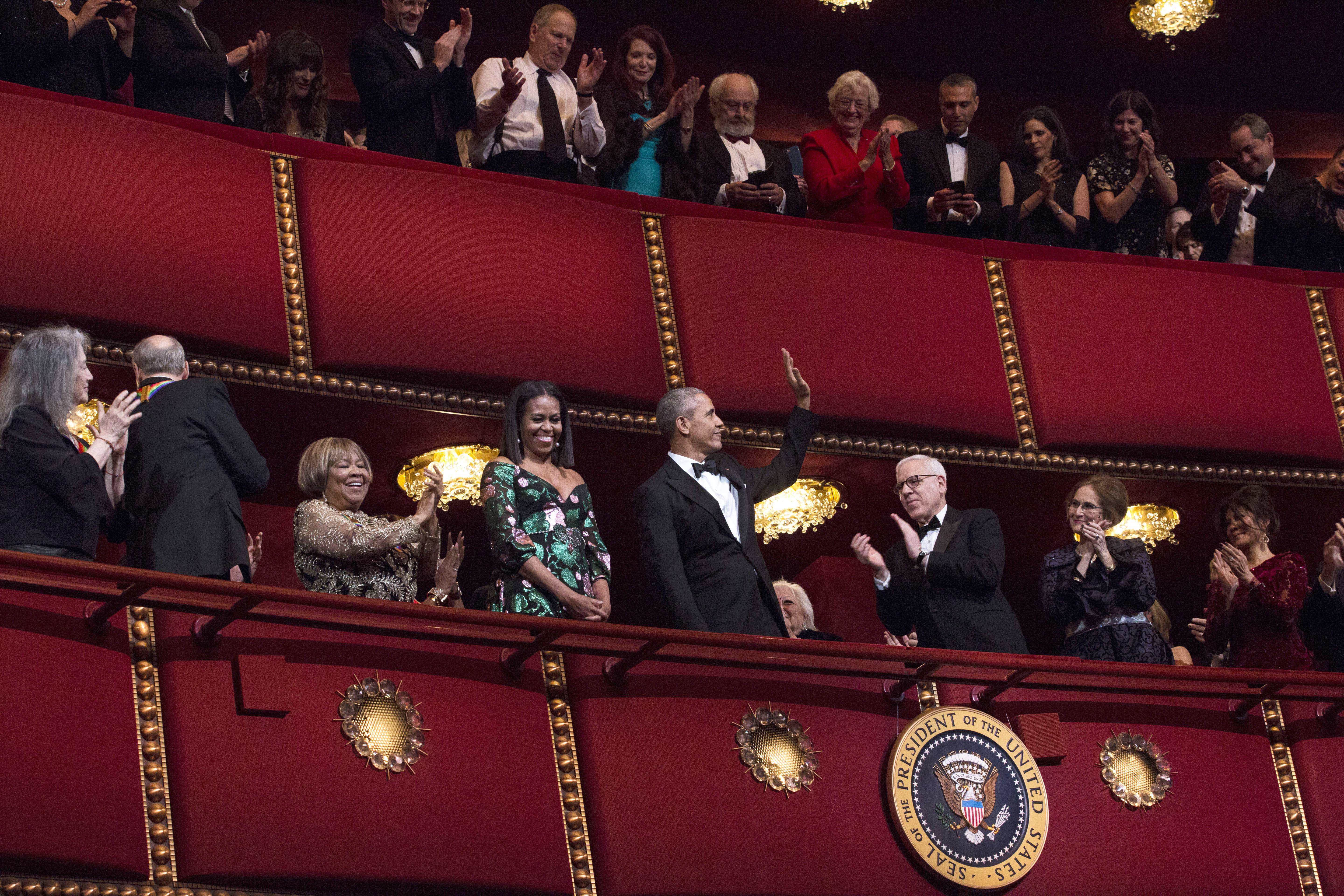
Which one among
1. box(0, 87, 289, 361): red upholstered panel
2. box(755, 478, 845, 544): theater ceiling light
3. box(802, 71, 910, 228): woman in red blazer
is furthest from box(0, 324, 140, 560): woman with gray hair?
box(802, 71, 910, 228): woman in red blazer

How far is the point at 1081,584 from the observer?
17.0 ft

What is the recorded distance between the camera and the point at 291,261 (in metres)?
5.80

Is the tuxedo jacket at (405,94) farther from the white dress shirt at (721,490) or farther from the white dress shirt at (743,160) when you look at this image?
the white dress shirt at (721,490)

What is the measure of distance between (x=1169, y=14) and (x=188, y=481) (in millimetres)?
5973

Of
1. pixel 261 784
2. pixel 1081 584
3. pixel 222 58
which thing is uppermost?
pixel 222 58

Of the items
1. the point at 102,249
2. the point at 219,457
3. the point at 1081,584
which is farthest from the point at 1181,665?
the point at 102,249

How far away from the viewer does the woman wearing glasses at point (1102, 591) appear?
17.0ft

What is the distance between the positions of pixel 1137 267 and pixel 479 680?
3416mm

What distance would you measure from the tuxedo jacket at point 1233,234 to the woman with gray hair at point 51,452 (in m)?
4.50

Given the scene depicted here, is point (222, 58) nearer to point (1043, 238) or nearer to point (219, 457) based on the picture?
point (219, 457)

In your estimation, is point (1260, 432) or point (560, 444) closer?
point (560, 444)

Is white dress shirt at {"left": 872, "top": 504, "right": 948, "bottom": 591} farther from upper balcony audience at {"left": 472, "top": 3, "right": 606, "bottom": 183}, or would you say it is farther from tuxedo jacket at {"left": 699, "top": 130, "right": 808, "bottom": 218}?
upper balcony audience at {"left": 472, "top": 3, "right": 606, "bottom": 183}

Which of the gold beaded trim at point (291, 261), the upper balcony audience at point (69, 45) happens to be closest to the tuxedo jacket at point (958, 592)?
the gold beaded trim at point (291, 261)

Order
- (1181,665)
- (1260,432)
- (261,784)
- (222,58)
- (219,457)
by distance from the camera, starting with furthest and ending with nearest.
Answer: (1260,432), (222,58), (1181,665), (219,457), (261,784)
